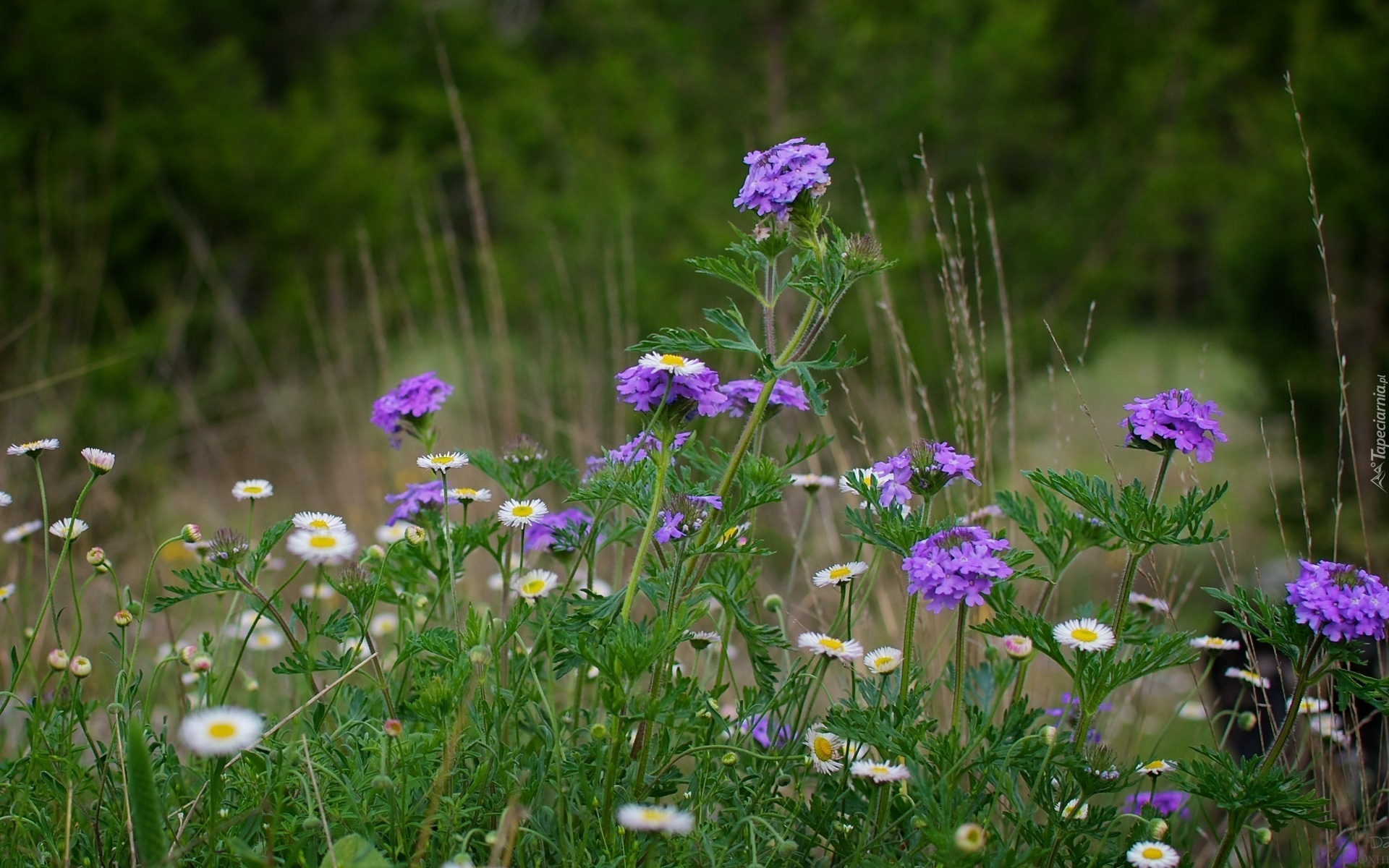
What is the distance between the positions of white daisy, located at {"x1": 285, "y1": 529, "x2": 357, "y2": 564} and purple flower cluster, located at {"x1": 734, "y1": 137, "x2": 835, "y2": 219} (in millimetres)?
578

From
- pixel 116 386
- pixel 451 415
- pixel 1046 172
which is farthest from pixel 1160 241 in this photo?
pixel 116 386

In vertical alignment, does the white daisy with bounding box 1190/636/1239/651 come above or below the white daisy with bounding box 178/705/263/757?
below

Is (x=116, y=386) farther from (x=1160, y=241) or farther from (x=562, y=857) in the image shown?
(x=1160, y=241)

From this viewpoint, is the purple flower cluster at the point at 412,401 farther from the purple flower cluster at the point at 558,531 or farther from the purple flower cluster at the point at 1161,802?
the purple flower cluster at the point at 1161,802

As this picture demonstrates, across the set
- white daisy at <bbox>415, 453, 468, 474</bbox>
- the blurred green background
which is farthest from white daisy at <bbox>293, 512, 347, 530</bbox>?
the blurred green background

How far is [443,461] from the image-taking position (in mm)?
1257

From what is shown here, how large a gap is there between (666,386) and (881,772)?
475 mm

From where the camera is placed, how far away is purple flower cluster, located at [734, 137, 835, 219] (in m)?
1.09

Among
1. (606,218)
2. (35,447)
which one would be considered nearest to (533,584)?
(35,447)

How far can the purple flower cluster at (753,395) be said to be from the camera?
1.27m

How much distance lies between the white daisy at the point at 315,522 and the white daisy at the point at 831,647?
1.89 feet

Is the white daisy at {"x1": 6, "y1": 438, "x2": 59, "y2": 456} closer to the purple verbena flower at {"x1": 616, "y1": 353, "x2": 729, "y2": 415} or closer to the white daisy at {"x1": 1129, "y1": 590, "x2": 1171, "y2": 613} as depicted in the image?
the purple verbena flower at {"x1": 616, "y1": 353, "x2": 729, "y2": 415}

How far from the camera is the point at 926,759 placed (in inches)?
44.1

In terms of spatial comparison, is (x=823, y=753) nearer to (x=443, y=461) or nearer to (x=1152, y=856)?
(x=1152, y=856)
